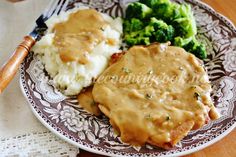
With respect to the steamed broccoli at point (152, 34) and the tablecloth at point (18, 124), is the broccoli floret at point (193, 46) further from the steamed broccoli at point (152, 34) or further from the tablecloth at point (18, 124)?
the tablecloth at point (18, 124)

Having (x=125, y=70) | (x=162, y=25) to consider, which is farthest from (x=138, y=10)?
(x=125, y=70)

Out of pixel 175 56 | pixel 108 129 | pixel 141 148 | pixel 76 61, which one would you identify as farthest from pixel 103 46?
pixel 141 148

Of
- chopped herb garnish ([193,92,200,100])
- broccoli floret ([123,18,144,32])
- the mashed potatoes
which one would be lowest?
chopped herb garnish ([193,92,200,100])

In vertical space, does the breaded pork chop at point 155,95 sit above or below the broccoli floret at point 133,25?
below

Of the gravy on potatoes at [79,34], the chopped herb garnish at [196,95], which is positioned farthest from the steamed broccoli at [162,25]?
the chopped herb garnish at [196,95]

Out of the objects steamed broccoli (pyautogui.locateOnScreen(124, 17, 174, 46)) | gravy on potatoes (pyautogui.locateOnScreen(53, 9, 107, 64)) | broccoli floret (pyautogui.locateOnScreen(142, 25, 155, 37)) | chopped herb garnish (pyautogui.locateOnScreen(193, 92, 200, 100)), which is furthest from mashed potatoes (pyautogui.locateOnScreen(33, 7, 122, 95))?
chopped herb garnish (pyautogui.locateOnScreen(193, 92, 200, 100))

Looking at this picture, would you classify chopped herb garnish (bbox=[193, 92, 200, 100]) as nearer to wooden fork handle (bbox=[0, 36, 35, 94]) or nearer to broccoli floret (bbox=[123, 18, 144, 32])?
broccoli floret (bbox=[123, 18, 144, 32])
